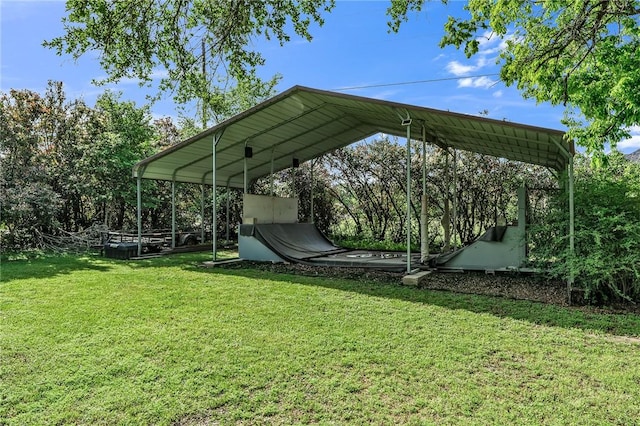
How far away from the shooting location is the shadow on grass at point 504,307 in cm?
415

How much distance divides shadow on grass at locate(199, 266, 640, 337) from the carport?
3.58 feet

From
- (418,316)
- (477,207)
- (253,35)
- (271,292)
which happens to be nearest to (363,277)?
(271,292)

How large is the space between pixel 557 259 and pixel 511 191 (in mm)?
5255

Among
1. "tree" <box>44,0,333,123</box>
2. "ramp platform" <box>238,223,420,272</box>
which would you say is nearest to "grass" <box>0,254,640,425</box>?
"ramp platform" <box>238,223,420,272</box>

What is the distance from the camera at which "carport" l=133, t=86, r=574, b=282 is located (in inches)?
237

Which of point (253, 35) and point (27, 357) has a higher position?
point (253, 35)

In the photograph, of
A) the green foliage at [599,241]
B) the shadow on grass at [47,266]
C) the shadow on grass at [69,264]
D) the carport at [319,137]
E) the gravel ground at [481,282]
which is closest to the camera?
the green foliage at [599,241]

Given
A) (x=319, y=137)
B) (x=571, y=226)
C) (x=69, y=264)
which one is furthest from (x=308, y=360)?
(x=319, y=137)

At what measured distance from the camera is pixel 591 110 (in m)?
5.22

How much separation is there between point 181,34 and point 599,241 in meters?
6.87

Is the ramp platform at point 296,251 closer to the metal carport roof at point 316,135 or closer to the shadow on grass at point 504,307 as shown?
the shadow on grass at point 504,307

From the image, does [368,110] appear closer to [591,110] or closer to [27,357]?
[591,110]

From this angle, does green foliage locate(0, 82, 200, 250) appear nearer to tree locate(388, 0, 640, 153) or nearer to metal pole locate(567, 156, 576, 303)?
tree locate(388, 0, 640, 153)

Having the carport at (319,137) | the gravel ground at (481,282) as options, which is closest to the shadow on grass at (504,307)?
the gravel ground at (481,282)
